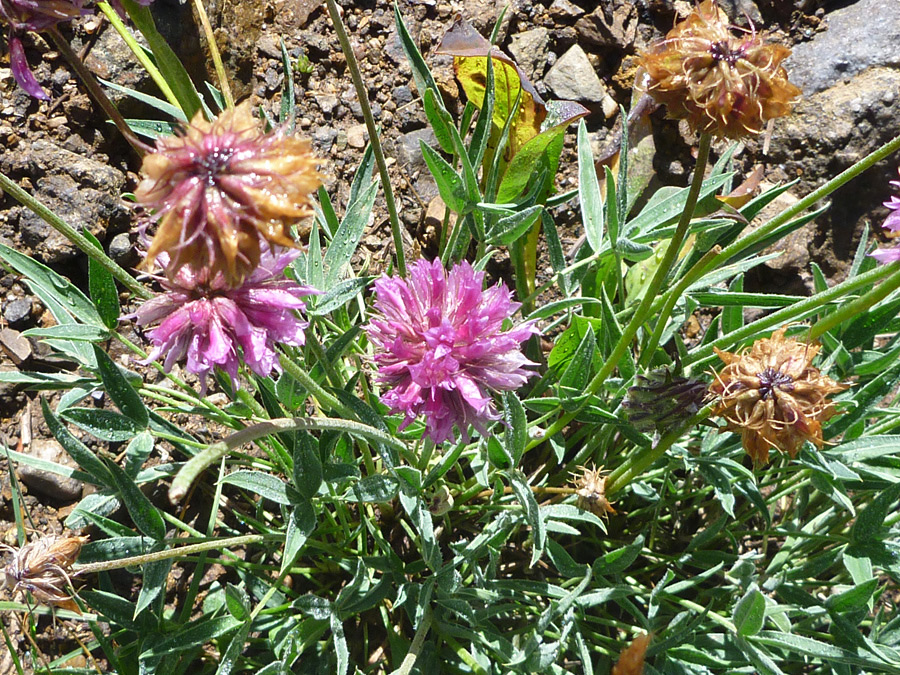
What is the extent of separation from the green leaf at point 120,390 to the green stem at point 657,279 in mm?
1187

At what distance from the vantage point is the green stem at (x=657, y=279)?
5.72 ft

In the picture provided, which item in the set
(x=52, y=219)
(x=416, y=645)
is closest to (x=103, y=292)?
(x=52, y=219)

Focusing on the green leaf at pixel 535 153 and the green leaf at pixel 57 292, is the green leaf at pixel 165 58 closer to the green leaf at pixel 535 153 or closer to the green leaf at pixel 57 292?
the green leaf at pixel 57 292

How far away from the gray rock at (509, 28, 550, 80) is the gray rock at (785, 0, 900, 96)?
115 centimetres

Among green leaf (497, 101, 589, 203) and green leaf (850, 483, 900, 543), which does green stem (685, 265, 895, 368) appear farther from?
green leaf (497, 101, 589, 203)

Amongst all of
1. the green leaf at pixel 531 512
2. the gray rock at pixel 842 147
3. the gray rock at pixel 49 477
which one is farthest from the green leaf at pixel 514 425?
the gray rock at pixel 842 147

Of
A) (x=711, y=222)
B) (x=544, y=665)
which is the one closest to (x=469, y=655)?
(x=544, y=665)

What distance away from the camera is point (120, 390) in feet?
6.44

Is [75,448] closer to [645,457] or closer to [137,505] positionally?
[137,505]

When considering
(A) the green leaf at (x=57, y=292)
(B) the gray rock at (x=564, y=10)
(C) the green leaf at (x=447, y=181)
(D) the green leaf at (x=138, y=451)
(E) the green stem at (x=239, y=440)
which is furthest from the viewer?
(B) the gray rock at (x=564, y=10)

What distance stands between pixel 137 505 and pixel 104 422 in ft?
0.76

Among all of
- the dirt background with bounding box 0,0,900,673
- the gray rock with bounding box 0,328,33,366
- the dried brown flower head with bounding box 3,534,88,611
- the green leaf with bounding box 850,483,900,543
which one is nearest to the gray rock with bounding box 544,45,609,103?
the dirt background with bounding box 0,0,900,673

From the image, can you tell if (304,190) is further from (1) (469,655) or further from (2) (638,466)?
(1) (469,655)

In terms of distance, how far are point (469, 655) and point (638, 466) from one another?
835 millimetres
